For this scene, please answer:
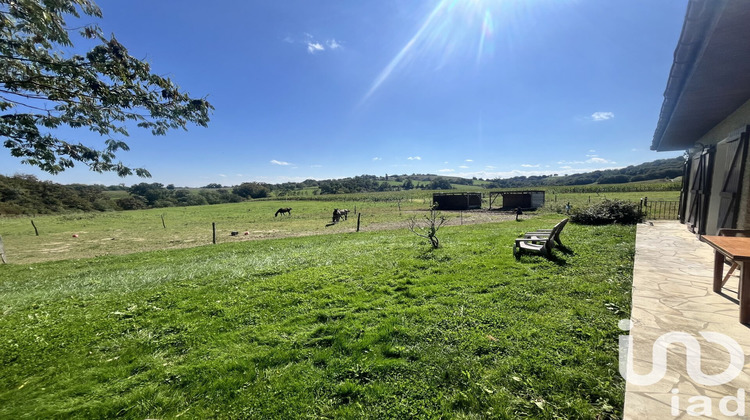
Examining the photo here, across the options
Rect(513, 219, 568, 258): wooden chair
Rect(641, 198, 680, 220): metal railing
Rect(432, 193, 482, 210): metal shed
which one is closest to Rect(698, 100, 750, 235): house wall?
Rect(513, 219, 568, 258): wooden chair

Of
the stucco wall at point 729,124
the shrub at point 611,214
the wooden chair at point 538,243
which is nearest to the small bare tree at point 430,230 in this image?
the wooden chair at point 538,243

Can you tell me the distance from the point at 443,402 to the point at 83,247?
22557mm

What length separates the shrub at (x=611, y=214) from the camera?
11338 millimetres

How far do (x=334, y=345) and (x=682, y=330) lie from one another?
379 cm

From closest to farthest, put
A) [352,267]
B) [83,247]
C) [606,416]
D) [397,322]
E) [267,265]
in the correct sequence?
[606,416] → [397,322] → [352,267] → [267,265] → [83,247]

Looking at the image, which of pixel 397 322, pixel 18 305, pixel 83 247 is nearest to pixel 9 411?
pixel 397 322

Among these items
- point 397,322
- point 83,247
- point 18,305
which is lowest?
point 83,247

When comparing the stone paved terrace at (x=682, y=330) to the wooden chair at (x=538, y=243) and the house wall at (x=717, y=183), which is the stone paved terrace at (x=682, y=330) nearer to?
the wooden chair at (x=538, y=243)

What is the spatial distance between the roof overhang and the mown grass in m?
3.32

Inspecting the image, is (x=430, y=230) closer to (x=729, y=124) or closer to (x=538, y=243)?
(x=538, y=243)

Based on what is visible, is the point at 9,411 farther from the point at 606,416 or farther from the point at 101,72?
the point at 606,416

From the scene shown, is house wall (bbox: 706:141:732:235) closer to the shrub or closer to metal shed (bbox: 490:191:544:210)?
the shrub

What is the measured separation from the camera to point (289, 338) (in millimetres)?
3318

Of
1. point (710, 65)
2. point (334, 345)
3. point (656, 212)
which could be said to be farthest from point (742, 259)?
point (656, 212)
